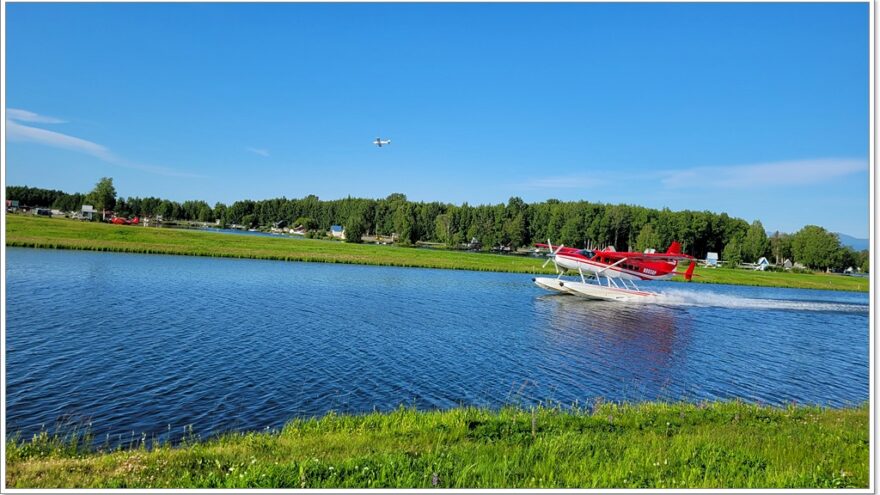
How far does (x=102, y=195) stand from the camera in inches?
5266

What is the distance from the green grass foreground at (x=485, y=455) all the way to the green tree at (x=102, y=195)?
Result: 15022 centimetres

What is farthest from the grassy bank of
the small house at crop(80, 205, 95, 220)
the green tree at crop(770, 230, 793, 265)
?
the green tree at crop(770, 230, 793, 265)

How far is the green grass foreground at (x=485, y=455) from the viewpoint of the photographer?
7.52 metres

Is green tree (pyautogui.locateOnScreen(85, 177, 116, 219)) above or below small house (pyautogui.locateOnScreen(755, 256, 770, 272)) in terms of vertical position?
above

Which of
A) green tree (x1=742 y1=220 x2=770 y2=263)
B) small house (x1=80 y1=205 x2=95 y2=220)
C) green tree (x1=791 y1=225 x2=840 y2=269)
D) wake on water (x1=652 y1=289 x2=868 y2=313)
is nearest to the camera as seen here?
wake on water (x1=652 y1=289 x2=868 y2=313)

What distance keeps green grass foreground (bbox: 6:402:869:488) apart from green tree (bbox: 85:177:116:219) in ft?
493

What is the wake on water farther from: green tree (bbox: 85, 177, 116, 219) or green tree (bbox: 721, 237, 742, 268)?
green tree (bbox: 85, 177, 116, 219)

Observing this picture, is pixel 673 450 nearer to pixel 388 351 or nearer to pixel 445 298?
pixel 388 351

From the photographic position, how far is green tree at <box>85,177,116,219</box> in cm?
13362

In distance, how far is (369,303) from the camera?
34969mm

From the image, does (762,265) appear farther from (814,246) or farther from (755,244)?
(814,246)

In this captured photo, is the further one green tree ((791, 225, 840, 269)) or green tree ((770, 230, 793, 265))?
green tree ((770, 230, 793, 265))

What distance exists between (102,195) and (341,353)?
14559 cm

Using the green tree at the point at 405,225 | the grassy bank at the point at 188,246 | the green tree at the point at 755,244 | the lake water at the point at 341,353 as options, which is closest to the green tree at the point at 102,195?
the grassy bank at the point at 188,246
